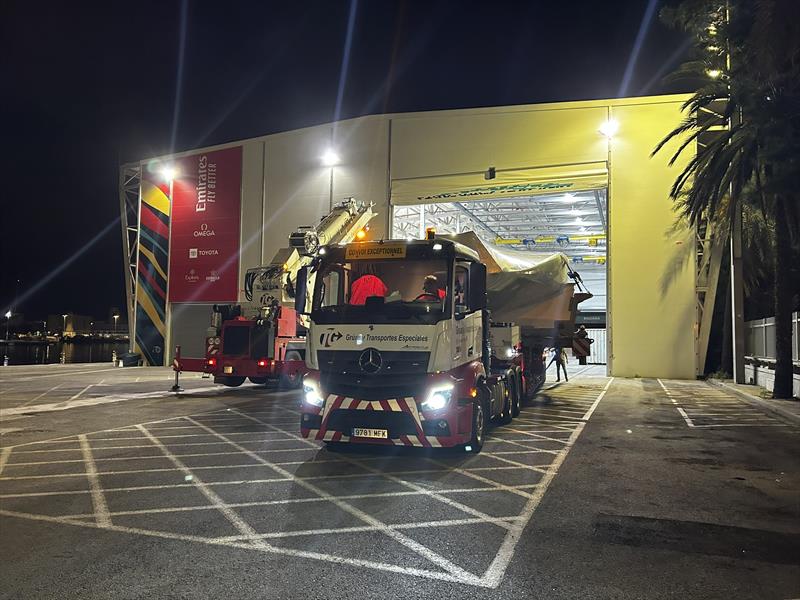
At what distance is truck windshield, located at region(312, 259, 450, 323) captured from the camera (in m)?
7.65

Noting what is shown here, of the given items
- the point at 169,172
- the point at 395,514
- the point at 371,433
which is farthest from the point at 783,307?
the point at 169,172

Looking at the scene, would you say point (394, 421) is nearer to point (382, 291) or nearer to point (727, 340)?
point (382, 291)

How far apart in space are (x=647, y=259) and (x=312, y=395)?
64.0 ft

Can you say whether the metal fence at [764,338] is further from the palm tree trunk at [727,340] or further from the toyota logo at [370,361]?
the toyota logo at [370,361]

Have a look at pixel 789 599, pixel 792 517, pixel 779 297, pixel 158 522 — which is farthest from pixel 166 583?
pixel 779 297

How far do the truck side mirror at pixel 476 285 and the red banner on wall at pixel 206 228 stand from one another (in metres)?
22.8

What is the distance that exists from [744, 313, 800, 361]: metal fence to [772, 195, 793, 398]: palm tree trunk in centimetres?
64

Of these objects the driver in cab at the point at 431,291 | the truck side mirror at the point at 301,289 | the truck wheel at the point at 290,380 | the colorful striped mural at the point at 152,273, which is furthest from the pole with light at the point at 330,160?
the driver in cab at the point at 431,291

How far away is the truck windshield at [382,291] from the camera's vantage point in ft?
25.1

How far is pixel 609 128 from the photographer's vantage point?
24109 mm

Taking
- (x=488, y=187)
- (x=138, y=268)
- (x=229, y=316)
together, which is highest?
(x=488, y=187)

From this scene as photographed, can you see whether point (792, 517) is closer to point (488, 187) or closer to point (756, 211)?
point (756, 211)

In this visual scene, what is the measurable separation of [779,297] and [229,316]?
49.9 ft

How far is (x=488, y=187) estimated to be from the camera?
83.7 ft
